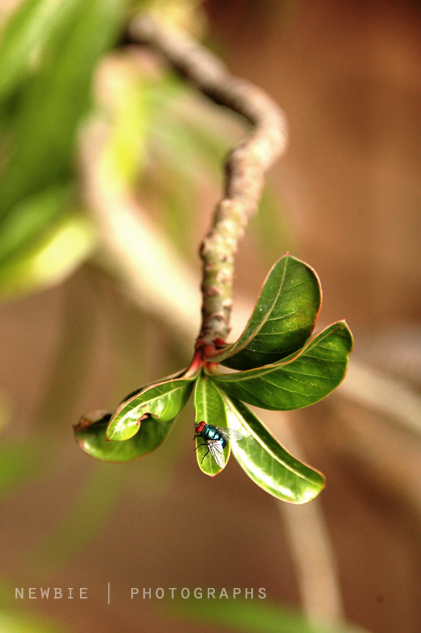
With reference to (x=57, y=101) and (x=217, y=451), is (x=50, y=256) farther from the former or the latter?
(x=217, y=451)

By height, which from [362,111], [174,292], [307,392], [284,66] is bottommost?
[307,392]

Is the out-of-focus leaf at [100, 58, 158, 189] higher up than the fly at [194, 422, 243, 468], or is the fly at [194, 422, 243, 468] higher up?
the out-of-focus leaf at [100, 58, 158, 189]

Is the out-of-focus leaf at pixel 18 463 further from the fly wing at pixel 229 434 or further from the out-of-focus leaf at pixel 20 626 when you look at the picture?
the fly wing at pixel 229 434

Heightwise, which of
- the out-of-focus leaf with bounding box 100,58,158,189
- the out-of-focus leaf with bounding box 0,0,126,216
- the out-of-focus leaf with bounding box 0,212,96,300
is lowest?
the out-of-focus leaf with bounding box 0,212,96,300

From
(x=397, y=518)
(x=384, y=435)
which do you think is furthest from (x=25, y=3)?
(x=397, y=518)

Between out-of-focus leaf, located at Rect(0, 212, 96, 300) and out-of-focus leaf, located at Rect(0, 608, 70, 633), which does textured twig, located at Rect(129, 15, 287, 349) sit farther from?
out-of-focus leaf, located at Rect(0, 608, 70, 633)

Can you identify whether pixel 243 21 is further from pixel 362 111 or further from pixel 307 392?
pixel 307 392

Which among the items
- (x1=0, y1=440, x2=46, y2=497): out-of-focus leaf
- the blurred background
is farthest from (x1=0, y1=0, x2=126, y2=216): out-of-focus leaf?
(x1=0, y1=440, x2=46, y2=497): out-of-focus leaf
